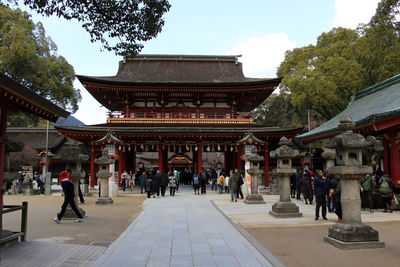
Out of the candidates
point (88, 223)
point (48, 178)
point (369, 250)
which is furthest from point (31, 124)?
point (369, 250)

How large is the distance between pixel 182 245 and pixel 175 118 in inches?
665

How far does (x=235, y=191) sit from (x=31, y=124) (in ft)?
123

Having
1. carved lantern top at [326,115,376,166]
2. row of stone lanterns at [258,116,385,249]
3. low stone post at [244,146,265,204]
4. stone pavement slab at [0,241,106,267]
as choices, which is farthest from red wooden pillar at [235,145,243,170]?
stone pavement slab at [0,241,106,267]

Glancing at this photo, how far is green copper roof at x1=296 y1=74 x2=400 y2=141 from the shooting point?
467 inches

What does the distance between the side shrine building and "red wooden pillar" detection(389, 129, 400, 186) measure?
339 inches

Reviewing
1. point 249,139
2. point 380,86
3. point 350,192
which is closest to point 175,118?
point 249,139

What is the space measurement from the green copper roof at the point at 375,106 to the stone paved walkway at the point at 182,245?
7.32 m

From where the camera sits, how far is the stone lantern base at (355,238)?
6.41 metres

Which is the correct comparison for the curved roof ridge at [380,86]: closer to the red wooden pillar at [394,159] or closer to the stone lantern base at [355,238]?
the red wooden pillar at [394,159]

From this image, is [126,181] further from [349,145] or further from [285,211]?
[349,145]

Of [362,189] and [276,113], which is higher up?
[276,113]

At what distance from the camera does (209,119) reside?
23.1m

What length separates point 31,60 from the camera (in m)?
30.4

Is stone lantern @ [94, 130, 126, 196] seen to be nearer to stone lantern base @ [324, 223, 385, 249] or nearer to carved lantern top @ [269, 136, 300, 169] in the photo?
carved lantern top @ [269, 136, 300, 169]
